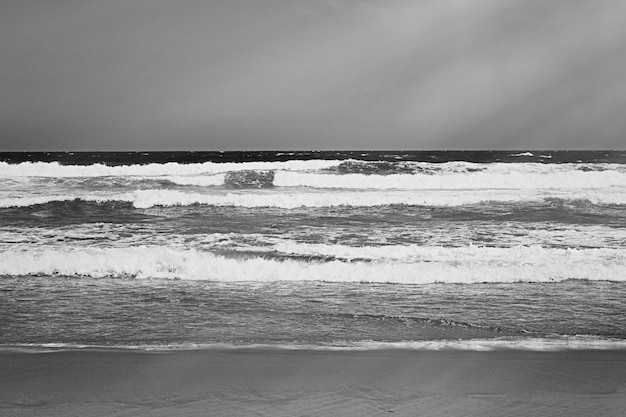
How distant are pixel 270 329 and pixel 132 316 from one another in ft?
4.40

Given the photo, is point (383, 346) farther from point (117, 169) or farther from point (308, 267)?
point (117, 169)

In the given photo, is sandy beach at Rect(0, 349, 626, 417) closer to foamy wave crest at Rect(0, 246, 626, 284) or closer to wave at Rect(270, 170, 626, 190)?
foamy wave crest at Rect(0, 246, 626, 284)

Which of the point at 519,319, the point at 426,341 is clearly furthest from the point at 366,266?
the point at 426,341

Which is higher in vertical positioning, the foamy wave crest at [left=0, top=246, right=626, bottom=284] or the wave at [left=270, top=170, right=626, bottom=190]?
the wave at [left=270, top=170, right=626, bottom=190]

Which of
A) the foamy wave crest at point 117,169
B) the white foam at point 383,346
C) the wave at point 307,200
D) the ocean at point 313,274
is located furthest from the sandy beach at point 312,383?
the foamy wave crest at point 117,169

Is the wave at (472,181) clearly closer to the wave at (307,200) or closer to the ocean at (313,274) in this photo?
the wave at (307,200)

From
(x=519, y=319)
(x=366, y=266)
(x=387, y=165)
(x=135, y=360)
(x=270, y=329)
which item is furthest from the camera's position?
(x=387, y=165)

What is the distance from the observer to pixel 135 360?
4.15 meters

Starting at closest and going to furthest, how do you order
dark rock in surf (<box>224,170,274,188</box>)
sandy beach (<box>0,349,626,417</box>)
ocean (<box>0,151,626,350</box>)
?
sandy beach (<box>0,349,626,417</box>), ocean (<box>0,151,626,350</box>), dark rock in surf (<box>224,170,274,188</box>)

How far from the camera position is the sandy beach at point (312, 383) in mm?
→ 3311

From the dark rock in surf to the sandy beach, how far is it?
20.7 m

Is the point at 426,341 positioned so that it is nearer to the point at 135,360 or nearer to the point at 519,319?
the point at 519,319

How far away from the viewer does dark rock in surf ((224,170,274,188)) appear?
82.4 feet

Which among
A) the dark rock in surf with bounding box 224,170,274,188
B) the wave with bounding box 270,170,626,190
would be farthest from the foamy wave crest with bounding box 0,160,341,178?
the wave with bounding box 270,170,626,190
